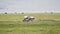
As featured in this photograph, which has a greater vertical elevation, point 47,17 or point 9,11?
point 9,11

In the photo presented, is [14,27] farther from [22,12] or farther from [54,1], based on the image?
[54,1]

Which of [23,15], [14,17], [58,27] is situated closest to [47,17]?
[58,27]

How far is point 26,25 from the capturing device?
277 centimetres

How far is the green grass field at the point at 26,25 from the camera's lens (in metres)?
2.66

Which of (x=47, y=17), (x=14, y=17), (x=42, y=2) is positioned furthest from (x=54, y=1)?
(x=14, y=17)

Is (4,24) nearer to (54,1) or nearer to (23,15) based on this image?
(23,15)

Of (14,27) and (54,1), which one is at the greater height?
(54,1)

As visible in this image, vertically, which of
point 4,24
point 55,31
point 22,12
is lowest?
point 55,31

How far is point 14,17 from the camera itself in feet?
9.52

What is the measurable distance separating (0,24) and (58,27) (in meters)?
1.39

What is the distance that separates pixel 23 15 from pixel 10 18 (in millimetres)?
334

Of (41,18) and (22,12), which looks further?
(41,18)

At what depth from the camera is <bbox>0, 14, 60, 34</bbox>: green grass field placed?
2660 millimetres

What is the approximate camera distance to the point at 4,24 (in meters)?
2.83
